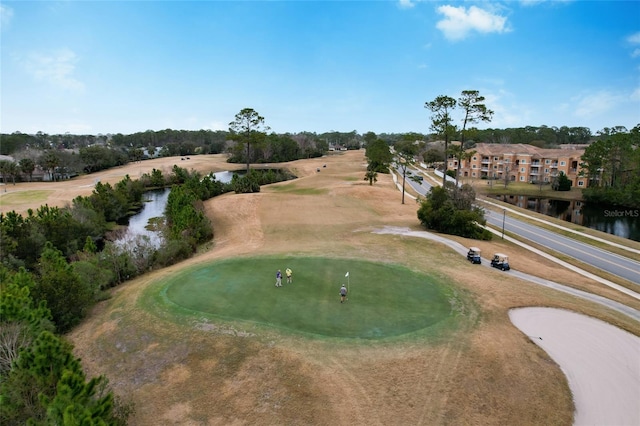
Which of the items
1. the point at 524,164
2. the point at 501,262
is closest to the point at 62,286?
the point at 501,262

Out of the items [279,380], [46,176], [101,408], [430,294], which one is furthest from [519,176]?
[46,176]

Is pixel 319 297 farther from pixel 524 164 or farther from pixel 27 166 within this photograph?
pixel 27 166

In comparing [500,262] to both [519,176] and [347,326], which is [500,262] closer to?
[347,326]

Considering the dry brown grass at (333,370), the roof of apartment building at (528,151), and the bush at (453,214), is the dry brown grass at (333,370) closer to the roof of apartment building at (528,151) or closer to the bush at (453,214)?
the bush at (453,214)

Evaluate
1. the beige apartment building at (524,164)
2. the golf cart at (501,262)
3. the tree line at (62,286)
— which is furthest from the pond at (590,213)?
the tree line at (62,286)

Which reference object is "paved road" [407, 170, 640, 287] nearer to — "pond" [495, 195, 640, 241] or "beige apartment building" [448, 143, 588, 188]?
"pond" [495, 195, 640, 241]

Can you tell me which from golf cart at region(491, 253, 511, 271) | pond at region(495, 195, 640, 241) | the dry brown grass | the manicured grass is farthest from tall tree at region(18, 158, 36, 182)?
pond at region(495, 195, 640, 241)
